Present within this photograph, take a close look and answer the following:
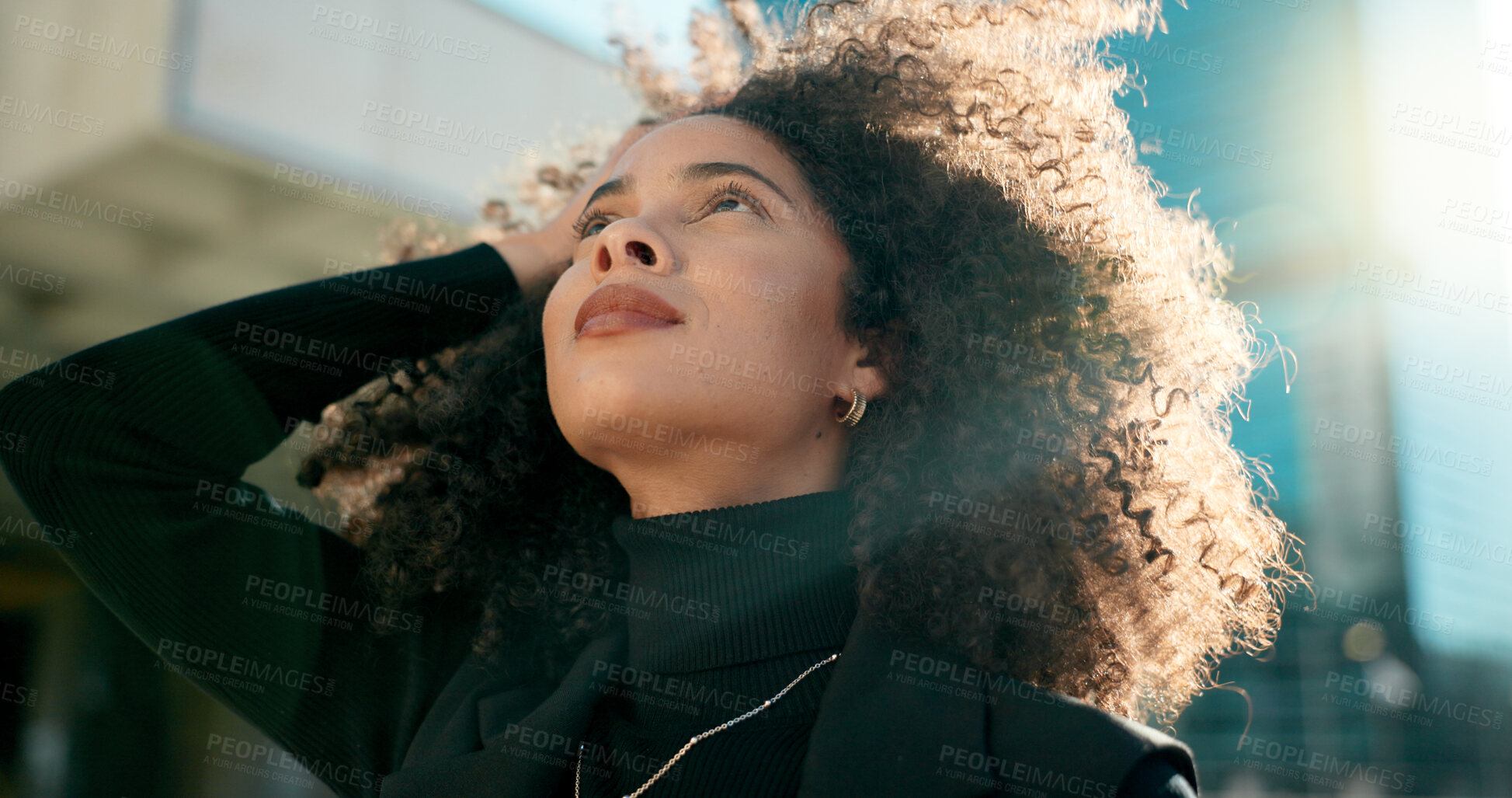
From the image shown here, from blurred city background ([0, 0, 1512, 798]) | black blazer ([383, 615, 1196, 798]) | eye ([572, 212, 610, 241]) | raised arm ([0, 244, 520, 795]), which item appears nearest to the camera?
black blazer ([383, 615, 1196, 798])

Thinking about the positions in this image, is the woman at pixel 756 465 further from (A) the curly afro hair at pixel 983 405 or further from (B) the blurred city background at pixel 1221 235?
(B) the blurred city background at pixel 1221 235

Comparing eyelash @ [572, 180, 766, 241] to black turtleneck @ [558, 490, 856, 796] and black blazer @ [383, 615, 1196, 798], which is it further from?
black blazer @ [383, 615, 1196, 798]

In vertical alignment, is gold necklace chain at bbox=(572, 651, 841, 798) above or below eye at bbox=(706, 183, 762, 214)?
below

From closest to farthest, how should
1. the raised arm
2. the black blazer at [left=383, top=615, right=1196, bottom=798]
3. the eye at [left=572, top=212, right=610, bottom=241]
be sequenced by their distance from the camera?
the black blazer at [left=383, top=615, right=1196, bottom=798]
the raised arm
the eye at [left=572, top=212, right=610, bottom=241]

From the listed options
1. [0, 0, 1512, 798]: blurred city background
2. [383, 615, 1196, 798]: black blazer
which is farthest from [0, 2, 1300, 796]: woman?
[0, 0, 1512, 798]: blurred city background

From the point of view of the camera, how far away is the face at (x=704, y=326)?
1632mm

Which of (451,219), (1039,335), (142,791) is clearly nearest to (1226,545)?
(1039,335)

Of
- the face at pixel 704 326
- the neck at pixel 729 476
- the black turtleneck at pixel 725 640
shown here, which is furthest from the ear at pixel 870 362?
the black turtleneck at pixel 725 640

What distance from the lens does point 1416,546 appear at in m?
3.78

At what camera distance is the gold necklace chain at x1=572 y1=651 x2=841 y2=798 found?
1.56m

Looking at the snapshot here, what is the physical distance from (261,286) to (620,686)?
693 centimetres

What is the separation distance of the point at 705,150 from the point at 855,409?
64cm

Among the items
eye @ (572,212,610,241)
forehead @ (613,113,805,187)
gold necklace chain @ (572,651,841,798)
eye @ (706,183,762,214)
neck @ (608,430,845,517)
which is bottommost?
gold necklace chain @ (572,651,841,798)

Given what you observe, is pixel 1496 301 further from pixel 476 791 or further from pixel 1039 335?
pixel 476 791
